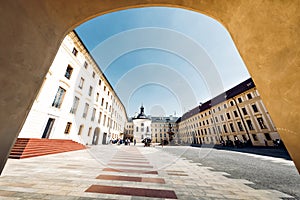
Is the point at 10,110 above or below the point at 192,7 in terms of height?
below

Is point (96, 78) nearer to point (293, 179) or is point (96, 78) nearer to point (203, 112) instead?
point (293, 179)

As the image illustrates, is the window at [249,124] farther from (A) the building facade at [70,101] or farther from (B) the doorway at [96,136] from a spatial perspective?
(B) the doorway at [96,136]

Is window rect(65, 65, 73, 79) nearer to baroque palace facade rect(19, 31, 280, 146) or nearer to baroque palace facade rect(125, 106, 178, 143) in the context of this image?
baroque palace facade rect(19, 31, 280, 146)

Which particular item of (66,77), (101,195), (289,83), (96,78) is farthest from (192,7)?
(96,78)

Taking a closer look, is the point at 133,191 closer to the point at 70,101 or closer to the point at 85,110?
the point at 70,101

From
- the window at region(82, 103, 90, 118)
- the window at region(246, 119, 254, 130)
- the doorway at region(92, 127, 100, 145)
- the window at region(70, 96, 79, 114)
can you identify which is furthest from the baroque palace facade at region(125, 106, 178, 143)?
the window at region(70, 96, 79, 114)

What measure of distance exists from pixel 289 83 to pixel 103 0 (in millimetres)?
3160

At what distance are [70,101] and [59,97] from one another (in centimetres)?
133

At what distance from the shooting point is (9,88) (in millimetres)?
1391

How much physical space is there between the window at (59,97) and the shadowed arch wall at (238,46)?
11110 mm

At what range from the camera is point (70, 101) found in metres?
12.2

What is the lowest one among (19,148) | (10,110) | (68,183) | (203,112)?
(68,183)

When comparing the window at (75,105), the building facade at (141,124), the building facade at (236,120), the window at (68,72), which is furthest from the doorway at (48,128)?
the building facade at (236,120)

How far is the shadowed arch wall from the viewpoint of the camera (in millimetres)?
1335
